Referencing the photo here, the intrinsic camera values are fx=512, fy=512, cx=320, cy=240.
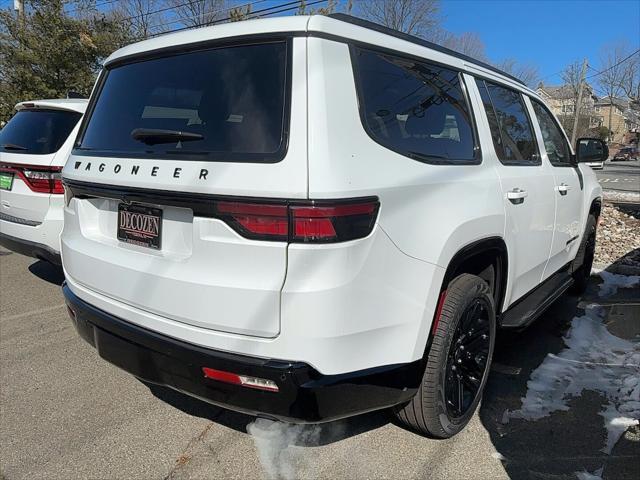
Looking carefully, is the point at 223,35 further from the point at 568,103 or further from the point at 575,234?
the point at 568,103

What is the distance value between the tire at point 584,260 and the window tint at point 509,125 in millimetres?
1821

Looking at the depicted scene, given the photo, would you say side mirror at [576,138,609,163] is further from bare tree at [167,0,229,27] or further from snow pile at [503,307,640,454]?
bare tree at [167,0,229,27]

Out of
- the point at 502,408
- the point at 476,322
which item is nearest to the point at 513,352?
A: the point at 502,408

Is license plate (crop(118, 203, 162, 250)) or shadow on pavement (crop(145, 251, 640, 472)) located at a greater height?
license plate (crop(118, 203, 162, 250))

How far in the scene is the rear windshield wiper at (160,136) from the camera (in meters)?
2.17

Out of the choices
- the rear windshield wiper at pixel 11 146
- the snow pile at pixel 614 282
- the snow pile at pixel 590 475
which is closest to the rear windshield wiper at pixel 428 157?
the snow pile at pixel 590 475

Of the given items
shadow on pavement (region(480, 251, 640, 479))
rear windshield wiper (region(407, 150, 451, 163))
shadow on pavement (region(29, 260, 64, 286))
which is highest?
rear windshield wiper (region(407, 150, 451, 163))

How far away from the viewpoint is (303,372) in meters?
1.93

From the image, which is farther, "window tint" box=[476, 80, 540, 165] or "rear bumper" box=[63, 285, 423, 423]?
"window tint" box=[476, 80, 540, 165]

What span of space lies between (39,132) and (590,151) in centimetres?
513

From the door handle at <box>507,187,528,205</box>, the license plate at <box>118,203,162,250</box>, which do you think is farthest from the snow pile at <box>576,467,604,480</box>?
the license plate at <box>118,203,162,250</box>

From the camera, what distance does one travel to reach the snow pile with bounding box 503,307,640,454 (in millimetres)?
3068

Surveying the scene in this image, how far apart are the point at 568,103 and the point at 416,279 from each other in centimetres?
6871

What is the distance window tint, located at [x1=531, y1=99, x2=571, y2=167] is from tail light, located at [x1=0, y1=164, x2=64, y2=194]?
4.12 metres
